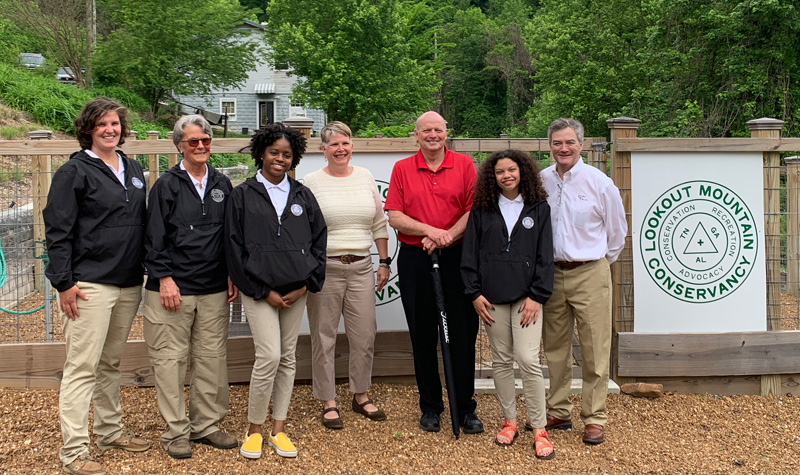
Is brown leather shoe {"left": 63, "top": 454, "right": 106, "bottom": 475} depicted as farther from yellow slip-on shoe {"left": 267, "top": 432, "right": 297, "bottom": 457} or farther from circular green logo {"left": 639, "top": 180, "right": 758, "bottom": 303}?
circular green logo {"left": 639, "top": 180, "right": 758, "bottom": 303}

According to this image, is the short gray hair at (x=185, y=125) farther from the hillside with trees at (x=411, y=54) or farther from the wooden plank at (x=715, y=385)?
the hillside with trees at (x=411, y=54)

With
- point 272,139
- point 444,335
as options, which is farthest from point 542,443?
point 272,139

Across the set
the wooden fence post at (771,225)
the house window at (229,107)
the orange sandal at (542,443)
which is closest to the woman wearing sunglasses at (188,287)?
the orange sandal at (542,443)

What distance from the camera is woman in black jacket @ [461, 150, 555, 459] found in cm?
421

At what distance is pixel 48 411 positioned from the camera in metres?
4.74

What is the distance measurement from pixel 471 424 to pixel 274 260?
1662 mm

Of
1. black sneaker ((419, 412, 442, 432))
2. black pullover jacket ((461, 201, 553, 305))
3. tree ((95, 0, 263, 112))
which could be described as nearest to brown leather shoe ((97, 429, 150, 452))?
black sneaker ((419, 412, 442, 432))

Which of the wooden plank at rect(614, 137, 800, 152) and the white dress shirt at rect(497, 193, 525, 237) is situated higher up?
the wooden plank at rect(614, 137, 800, 152)

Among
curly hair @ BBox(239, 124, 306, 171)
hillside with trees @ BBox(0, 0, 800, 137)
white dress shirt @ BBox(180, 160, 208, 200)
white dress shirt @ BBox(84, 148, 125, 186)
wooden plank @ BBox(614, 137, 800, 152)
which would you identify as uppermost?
hillside with trees @ BBox(0, 0, 800, 137)

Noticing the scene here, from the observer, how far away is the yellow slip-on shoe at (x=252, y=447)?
161 inches

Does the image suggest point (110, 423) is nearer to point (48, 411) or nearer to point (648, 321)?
point (48, 411)

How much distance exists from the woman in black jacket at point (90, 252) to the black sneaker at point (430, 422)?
1933 millimetres

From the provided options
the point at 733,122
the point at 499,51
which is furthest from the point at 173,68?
the point at 499,51

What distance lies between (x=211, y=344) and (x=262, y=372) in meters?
0.35
